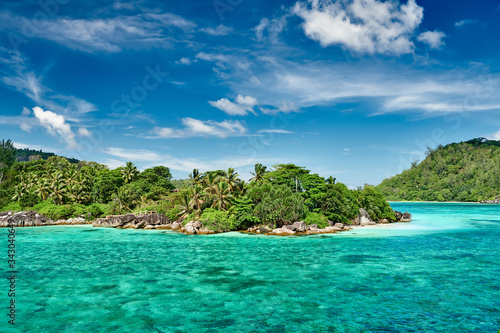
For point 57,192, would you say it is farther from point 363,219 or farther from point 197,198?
point 363,219

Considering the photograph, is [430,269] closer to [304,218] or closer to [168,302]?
[168,302]

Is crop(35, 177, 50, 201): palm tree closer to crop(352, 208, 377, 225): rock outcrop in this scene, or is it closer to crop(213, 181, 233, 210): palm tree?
crop(213, 181, 233, 210): palm tree

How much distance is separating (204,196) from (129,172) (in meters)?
31.9

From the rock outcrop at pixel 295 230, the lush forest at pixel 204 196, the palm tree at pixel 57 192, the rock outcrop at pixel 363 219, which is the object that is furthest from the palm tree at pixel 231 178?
the palm tree at pixel 57 192

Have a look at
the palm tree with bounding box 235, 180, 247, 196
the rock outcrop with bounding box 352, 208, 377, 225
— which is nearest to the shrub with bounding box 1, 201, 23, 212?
the palm tree with bounding box 235, 180, 247, 196

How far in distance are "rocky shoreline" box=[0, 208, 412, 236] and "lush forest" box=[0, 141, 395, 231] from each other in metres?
1.28

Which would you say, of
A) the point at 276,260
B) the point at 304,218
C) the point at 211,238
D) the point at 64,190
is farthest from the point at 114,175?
the point at 276,260

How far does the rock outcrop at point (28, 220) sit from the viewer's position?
64719 mm

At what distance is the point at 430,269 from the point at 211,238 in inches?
1121

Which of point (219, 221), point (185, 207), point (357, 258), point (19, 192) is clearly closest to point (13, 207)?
point (19, 192)

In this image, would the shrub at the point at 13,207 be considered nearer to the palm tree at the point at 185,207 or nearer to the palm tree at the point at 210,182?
the palm tree at the point at 185,207

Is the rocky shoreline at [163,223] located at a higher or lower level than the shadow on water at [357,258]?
higher

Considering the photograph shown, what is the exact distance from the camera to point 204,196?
57.3 m

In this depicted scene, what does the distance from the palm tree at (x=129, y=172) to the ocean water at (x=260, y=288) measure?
41.3 metres
